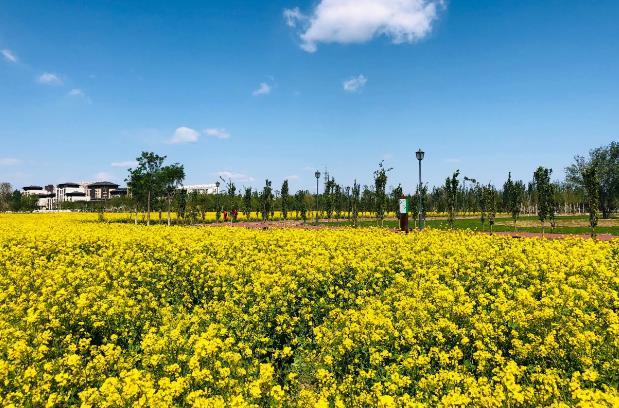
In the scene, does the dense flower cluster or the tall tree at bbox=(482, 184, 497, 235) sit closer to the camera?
the dense flower cluster

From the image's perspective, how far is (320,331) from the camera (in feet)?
22.4

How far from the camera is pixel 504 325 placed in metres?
6.91

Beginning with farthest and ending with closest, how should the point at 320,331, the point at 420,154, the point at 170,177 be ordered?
the point at 170,177, the point at 420,154, the point at 320,331

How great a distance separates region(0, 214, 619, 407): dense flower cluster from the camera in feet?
16.1

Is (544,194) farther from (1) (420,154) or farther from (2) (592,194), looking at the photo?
(1) (420,154)

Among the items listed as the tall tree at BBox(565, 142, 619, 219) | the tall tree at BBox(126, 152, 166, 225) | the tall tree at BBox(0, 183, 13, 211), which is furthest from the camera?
the tall tree at BBox(0, 183, 13, 211)

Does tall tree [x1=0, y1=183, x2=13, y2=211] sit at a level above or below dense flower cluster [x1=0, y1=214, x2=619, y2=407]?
above

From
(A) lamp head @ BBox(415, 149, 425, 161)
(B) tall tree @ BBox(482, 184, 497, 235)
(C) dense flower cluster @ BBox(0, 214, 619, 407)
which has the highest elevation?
(A) lamp head @ BBox(415, 149, 425, 161)

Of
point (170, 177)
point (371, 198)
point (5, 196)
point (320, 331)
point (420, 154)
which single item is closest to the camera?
point (320, 331)

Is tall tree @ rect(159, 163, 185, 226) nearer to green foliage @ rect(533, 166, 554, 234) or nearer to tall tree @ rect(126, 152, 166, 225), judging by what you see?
→ tall tree @ rect(126, 152, 166, 225)

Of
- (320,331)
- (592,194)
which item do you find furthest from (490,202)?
(320,331)

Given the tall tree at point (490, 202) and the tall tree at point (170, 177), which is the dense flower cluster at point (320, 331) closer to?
the tall tree at point (490, 202)

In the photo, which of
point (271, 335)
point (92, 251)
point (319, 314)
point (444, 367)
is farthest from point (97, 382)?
point (92, 251)

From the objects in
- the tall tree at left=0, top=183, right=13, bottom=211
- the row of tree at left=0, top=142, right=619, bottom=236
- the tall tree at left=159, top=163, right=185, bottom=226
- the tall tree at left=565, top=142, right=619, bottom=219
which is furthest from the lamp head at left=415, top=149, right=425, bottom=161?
the tall tree at left=0, top=183, right=13, bottom=211
